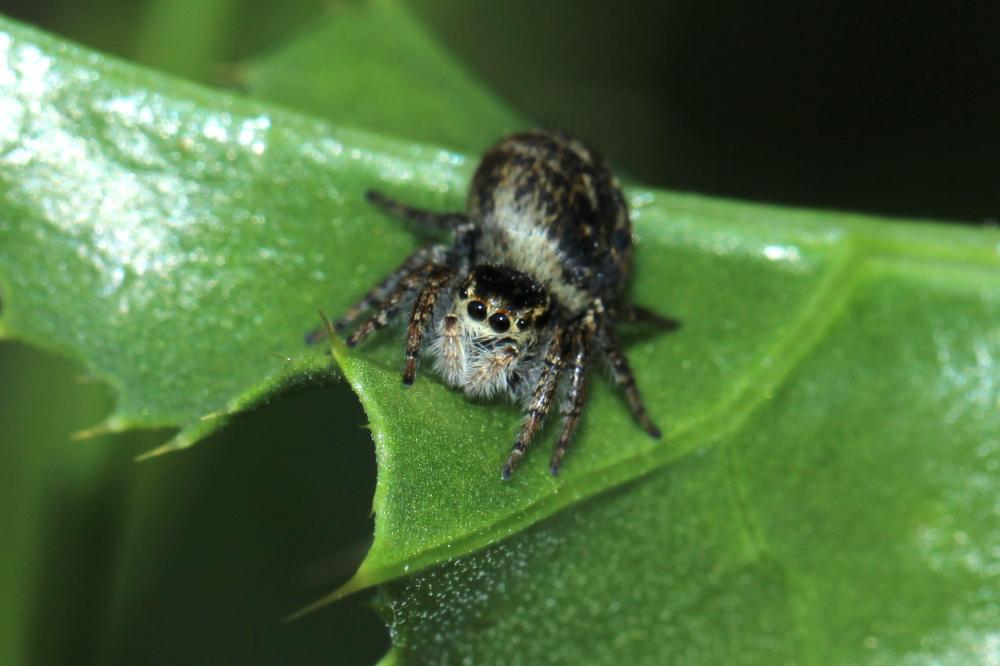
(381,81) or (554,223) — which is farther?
(381,81)

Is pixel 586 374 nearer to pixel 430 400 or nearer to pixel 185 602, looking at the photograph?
pixel 430 400

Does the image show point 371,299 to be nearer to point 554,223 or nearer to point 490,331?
point 490,331

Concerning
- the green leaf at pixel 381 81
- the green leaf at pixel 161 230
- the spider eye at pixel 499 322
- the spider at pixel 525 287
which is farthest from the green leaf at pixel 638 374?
the green leaf at pixel 381 81

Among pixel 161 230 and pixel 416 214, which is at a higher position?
pixel 161 230

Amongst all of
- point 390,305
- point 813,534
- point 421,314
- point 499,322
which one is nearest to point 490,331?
point 499,322

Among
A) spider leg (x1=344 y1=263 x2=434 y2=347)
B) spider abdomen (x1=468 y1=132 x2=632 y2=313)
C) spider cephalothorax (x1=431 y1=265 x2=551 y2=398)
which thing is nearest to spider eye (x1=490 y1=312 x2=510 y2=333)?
spider cephalothorax (x1=431 y1=265 x2=551 y2=398)

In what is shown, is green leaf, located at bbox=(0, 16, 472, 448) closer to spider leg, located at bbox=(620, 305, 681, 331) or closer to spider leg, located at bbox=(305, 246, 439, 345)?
spider leg, located at bbox=(305, 246, 439, 345)

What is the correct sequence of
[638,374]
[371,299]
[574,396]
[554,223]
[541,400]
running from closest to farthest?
[541,400] < [574,396] < [371,299] < [638,374] < [554,223]
